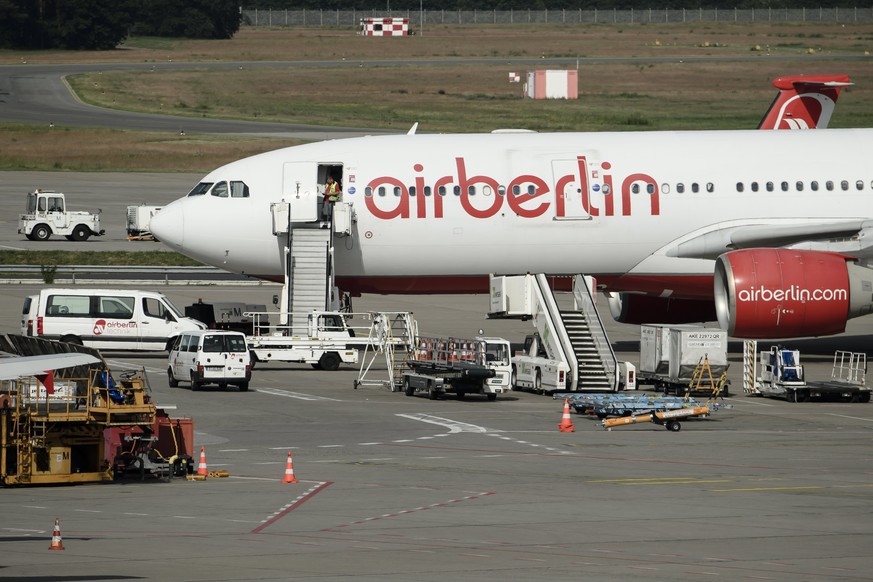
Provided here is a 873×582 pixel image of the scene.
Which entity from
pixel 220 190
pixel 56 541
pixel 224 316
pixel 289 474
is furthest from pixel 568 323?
pixel 56 541

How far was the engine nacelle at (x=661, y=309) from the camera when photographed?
154 ft

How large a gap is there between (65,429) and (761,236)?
2374 centimetres

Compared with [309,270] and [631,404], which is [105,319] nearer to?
[309,270]

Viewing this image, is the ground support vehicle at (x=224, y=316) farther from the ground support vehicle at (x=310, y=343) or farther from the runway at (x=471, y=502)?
the runway at (x=471, y=502)

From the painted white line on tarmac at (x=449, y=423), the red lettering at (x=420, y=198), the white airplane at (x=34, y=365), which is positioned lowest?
the painted white line on tarmac at (x=449, y=423)

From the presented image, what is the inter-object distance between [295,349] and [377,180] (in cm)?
550

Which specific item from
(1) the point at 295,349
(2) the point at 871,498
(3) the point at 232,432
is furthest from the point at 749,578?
(1) the point at 295,349

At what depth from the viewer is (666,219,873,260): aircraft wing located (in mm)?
42250

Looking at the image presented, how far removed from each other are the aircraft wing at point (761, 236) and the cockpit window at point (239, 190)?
41.1 ft

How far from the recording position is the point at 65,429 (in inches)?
1013

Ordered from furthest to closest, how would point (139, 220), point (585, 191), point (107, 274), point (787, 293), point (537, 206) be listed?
point (139, 220)
point (107, 274)
point (585, 191)
point (537, 206)
point (787, 293)

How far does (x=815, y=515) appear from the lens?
22547 mm

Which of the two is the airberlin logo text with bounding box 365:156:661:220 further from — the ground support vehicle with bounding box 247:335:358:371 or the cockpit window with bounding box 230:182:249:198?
the ground support vehicle with bounding box 247:335:358:371

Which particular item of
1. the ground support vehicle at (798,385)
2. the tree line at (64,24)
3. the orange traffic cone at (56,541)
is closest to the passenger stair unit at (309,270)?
the ground support vehicle at (798,385)
